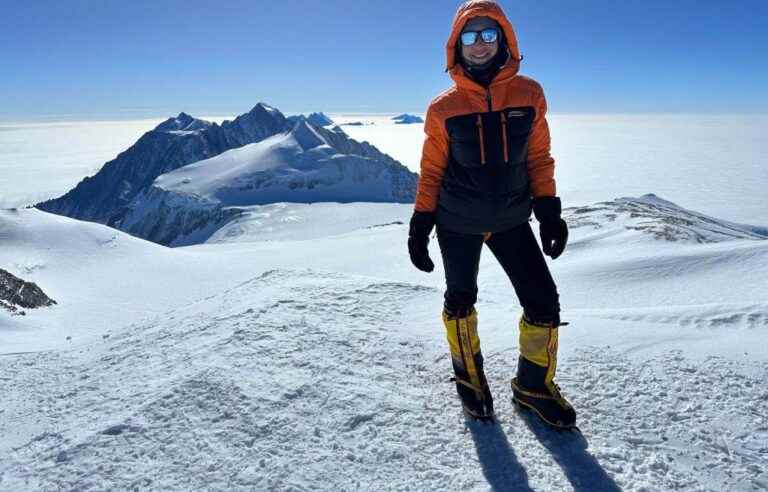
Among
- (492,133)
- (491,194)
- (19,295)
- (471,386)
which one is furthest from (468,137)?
(19,295)

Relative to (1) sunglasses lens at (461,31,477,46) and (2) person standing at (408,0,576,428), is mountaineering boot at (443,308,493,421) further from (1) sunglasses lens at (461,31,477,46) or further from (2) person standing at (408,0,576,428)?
(1) sunglasses lens at (461,31,477,46)

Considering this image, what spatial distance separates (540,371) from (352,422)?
1439 mm

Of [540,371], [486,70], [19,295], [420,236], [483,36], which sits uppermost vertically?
[483,36]

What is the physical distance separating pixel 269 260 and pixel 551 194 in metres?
25.8

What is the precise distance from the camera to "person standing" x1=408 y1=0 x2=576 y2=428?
12.3ft

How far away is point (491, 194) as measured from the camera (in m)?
3.77

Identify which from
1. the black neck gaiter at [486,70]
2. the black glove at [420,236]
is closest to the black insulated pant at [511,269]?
the black glove at [420,236]

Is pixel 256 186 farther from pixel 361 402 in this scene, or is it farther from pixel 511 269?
pixel 511 269

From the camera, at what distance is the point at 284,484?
3.20 m

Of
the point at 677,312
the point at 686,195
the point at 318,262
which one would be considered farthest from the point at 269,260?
the point at 686,195

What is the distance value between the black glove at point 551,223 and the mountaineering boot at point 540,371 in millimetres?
566

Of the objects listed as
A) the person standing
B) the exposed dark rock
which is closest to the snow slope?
the person standing

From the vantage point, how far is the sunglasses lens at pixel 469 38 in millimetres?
3736

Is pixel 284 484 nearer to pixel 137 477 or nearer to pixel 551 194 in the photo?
pixel 137 477
